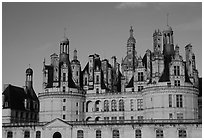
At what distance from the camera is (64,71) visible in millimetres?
56812

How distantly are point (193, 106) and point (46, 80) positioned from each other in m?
23.0

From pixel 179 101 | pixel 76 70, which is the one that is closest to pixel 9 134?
pixel 76 70

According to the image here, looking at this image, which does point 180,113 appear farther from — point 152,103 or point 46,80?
point 46,80

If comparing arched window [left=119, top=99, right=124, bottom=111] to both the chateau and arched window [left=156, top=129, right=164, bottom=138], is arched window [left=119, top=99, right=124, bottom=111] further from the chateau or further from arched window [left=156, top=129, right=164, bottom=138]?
arched window [left=156, top=129, right=164, bottom=138]

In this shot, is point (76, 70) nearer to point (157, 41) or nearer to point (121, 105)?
point (121, 105)

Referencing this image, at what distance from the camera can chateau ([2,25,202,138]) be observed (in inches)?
1940

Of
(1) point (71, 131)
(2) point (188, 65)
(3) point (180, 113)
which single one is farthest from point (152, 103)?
(1) point (71, 131)

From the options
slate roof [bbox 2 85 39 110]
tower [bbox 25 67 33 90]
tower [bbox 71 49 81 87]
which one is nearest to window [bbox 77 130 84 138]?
tower [bbox 71 49 81 87]

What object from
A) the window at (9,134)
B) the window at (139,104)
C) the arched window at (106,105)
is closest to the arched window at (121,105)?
the arched window at (106,105)

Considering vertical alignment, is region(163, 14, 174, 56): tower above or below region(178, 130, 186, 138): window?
above

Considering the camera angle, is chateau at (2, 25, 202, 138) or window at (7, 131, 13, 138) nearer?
chateau at (2, 25, 202, 138)

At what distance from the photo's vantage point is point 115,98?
2222 inches

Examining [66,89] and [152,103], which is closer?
[152,103]

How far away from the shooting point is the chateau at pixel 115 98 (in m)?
49.3
